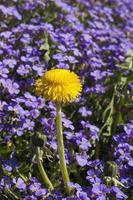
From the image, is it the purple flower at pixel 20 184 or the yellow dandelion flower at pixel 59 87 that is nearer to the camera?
the yellow dandelion flower at pixel 59 87

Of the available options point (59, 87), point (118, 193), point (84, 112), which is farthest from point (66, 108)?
point (59, 87)

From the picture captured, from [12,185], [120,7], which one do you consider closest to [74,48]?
[12,185]

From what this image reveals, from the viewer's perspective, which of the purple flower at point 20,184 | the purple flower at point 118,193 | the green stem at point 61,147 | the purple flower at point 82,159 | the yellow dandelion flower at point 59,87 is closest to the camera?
the yellow dandelion flower at point 59,87

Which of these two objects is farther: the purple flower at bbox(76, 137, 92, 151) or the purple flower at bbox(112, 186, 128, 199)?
the purple flower at bbox(76, 137, 92, 151)

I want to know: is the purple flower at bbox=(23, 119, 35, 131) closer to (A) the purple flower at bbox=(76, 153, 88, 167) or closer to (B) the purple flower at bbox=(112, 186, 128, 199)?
(A) the purple flower at bbox=(76, 153, 88, 167)

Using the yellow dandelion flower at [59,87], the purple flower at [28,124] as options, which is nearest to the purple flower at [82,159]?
the purple flower at [28,124]

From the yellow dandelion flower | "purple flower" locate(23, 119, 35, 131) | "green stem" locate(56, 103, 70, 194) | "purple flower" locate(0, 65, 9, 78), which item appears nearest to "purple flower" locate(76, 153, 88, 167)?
"green stem" locate(56, 103, 70, 194)

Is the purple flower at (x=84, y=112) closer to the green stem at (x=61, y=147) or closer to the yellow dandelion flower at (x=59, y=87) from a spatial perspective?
the green stem at (x=61, y=147)
